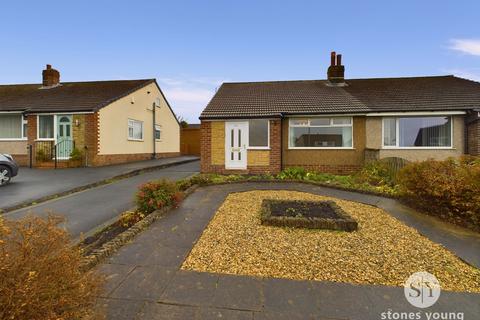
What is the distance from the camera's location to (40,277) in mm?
1702

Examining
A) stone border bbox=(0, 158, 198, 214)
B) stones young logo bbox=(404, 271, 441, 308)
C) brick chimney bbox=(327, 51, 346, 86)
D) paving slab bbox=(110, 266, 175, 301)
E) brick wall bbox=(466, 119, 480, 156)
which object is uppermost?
brick chimney bbox=(327, 51, 346, 86)

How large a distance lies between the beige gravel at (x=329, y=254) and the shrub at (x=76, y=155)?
1199cm

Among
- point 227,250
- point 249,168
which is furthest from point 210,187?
point 227,250

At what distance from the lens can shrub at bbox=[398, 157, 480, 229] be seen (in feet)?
18.0

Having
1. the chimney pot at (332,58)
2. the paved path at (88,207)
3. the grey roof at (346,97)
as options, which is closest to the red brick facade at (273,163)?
the grey roof at (346,97)

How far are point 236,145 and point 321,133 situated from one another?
3.95 metres

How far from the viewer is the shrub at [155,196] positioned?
593cm

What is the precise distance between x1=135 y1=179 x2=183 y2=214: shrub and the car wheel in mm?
6571

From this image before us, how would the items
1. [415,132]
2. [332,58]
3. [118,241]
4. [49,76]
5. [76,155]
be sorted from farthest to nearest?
[49,76]
[332,58]
[76,155]
[415,132]
[118,241]

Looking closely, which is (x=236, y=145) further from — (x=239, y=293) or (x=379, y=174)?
(x=239, y=293)

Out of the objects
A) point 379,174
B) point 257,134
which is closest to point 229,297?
point 379,174

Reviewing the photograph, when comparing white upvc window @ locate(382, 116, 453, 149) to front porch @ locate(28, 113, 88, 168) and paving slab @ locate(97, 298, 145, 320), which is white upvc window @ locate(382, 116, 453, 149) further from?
front porch @ locate(28, 113, 88, 168)

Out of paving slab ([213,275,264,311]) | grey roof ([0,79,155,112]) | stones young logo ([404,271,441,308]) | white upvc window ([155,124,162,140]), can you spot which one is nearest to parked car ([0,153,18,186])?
grey roof ([0,79,155,112])

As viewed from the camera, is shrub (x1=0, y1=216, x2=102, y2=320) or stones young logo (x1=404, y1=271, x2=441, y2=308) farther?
stones young logo (x1=404, y1=271, x2=441, y2=308)
